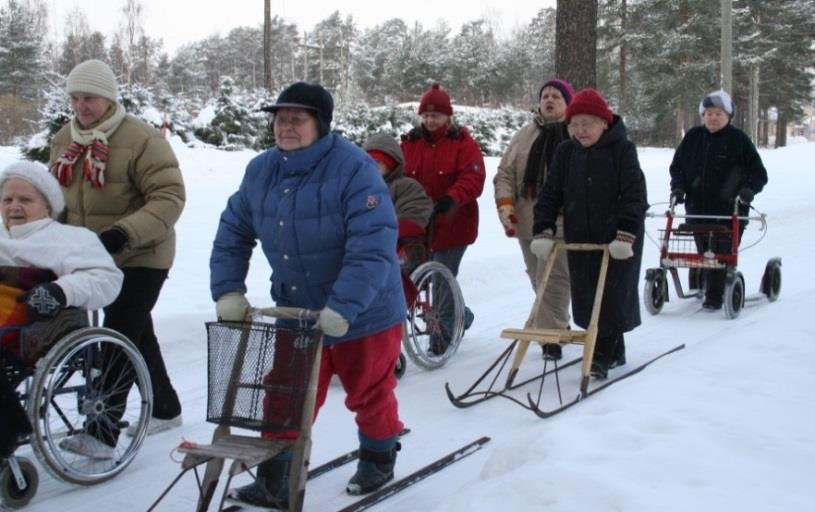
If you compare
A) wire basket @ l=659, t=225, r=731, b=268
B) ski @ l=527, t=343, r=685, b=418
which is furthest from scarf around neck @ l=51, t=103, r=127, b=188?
wire basket @ l=659, t=225, r=731, b=268

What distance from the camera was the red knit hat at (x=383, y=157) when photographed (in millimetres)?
5805

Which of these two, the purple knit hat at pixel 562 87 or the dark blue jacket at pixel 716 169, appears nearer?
the purple knit hat at pixel 562 87

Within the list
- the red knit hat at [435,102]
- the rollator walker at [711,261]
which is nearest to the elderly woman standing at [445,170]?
the red knit hat at [435,102]

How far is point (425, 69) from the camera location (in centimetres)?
5928

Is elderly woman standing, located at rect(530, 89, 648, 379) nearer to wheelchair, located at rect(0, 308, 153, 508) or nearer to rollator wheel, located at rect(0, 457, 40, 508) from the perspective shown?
wheelchair, located at rect(0, 308, 153, 508)

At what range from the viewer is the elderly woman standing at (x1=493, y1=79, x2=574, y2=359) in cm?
642

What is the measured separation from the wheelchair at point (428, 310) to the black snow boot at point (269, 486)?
226 centimetres

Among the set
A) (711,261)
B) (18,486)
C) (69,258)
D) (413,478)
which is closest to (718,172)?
(711,261)

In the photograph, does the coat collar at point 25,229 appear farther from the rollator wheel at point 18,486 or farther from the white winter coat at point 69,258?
the rollator wheel at point 18,486

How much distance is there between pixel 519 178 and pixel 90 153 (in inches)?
130

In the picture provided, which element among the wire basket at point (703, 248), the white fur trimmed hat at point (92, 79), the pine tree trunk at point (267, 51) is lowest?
the wire basket at point (703, 248)

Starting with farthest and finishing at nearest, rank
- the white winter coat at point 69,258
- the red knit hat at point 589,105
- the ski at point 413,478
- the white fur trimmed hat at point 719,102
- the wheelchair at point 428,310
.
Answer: the white fur trimmed hat at point 719,102, the wheelchair at point 428,310, the red knit hat at point 589,105, the white winter coat at point 69,258, the ski at point 413,478

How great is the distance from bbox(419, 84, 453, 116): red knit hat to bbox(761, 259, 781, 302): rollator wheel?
12.9ft

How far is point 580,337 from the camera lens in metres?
5.40
